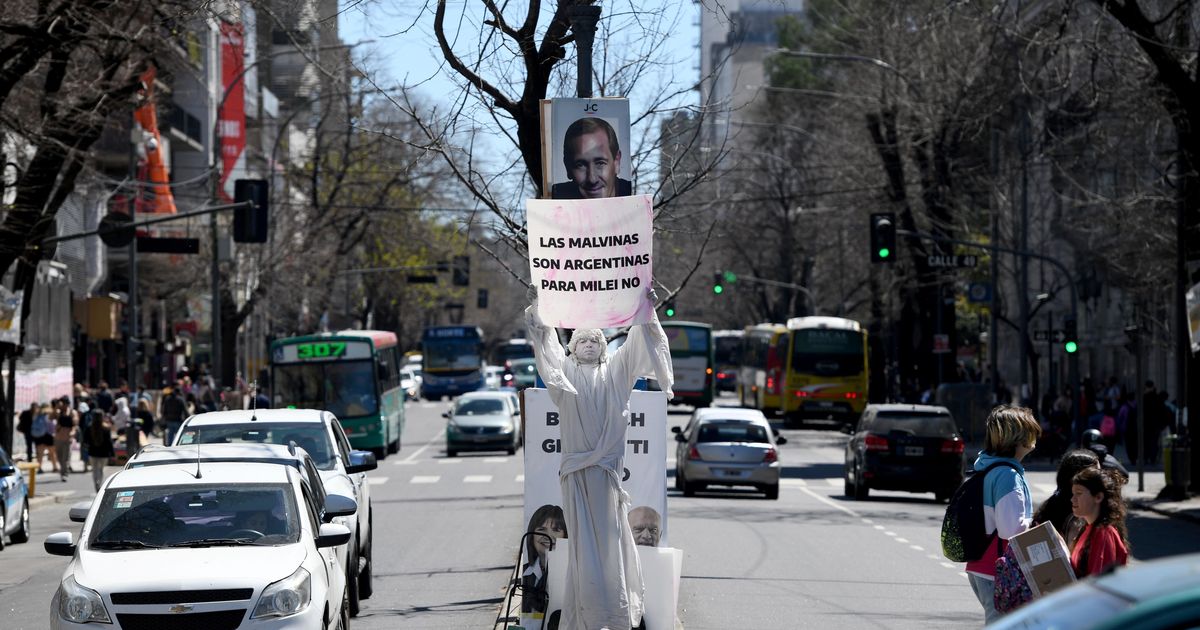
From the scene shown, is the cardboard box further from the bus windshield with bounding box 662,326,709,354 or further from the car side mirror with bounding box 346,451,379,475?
the bus windshield with bounding box 662,326,709,354

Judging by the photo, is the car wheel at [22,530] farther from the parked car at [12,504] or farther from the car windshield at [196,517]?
the car windshield at [196,517]

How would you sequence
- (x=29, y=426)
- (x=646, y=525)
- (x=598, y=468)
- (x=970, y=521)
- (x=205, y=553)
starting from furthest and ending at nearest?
(x=29, y=426)
(x=646, y=525)
(x=205, y=553)
(x=598, y=468)
(x=970, y=521)

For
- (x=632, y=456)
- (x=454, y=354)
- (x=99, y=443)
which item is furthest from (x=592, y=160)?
(x=454, y=354)

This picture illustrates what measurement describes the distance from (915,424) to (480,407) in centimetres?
1717

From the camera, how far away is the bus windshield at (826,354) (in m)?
55.5

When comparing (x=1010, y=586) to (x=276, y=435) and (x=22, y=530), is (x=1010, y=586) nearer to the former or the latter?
(x=276, y=435)

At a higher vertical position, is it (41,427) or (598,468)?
(598,468)

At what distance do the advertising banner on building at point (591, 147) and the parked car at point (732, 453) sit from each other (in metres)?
18.0

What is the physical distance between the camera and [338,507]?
11.2 metres

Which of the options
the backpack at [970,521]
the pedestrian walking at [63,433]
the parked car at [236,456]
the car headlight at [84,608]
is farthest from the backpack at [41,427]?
the backpack at [970,521]

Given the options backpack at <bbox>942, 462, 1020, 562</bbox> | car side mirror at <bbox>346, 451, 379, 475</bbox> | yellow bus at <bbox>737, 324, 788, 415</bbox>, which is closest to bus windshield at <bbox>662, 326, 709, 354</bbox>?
yellow bus at <bbox>737, 324, 788, 415</bbox>

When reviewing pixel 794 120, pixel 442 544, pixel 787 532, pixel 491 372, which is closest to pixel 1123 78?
pixel 787 532

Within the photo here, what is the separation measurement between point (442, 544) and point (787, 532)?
4.88 meters

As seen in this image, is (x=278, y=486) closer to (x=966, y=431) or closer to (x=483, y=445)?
(x=483, y=445)
